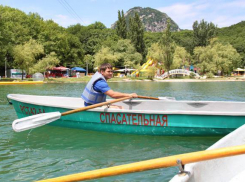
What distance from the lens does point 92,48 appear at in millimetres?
72500

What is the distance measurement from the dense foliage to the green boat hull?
111ft

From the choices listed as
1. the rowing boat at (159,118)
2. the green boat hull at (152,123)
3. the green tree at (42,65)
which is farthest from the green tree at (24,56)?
the green boat hull at (152,123)

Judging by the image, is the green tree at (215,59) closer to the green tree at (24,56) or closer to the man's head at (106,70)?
the green tree at (24,56)

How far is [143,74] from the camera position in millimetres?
51594

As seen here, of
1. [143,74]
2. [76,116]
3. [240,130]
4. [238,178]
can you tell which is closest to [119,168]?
[238,178]

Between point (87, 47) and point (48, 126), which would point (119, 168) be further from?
point (87, 47)

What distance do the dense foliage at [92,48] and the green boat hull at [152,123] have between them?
33.8 metres

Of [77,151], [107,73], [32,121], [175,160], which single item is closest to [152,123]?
[107,73]

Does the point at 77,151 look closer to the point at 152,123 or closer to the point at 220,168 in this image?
the point at 152,123

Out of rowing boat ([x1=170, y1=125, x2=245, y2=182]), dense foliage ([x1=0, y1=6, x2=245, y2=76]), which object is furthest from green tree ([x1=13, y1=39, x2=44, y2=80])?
rowing boat ([x1=170, y1=125, x2=245, y2=182])

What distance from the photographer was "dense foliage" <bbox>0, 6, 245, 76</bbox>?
40594 mm

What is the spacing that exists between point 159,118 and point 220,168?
128 inches

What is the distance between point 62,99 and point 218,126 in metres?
5.61

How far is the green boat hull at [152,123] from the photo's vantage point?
6.38 metres
